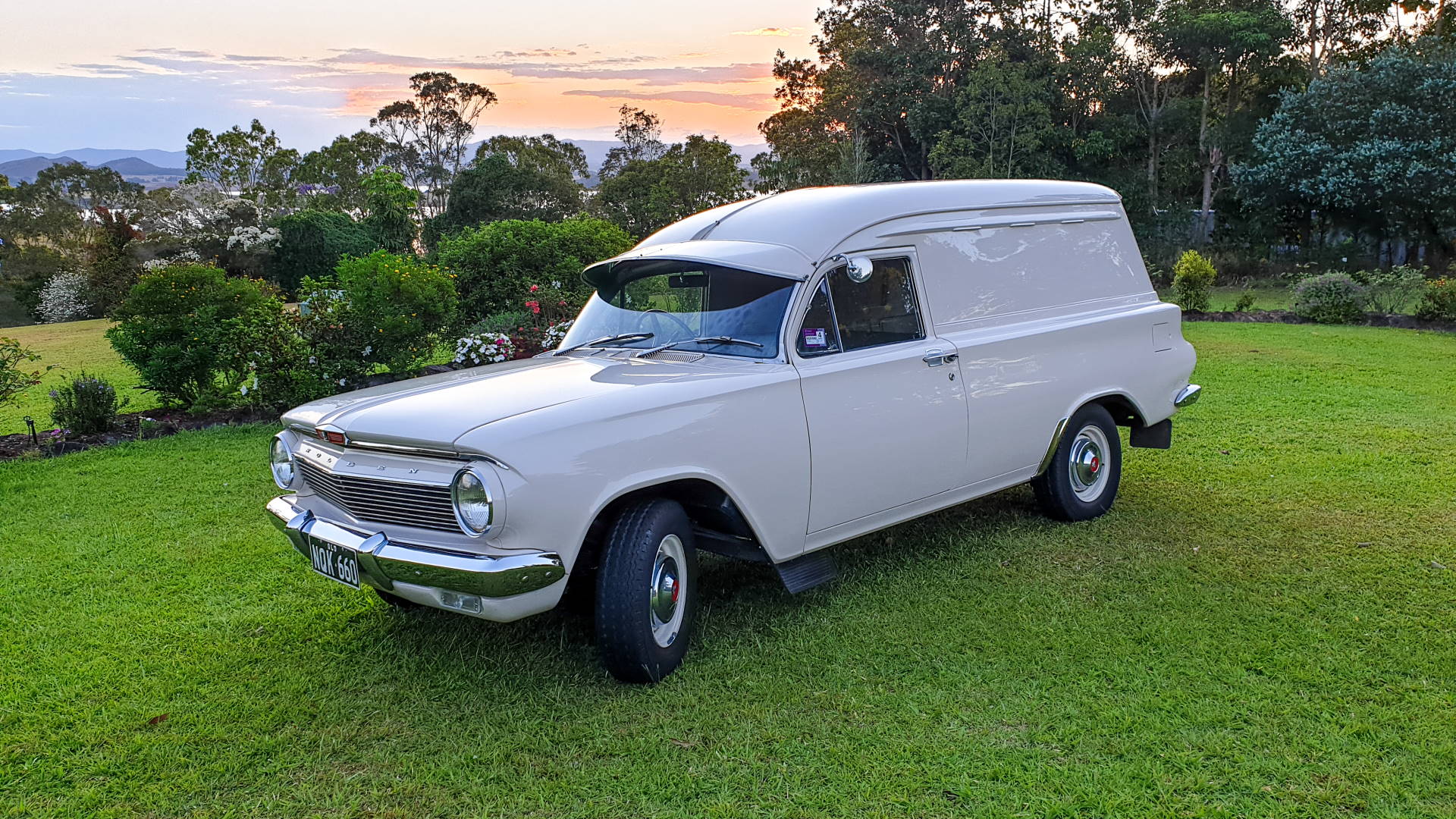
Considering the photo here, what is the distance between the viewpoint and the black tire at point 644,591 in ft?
12.1

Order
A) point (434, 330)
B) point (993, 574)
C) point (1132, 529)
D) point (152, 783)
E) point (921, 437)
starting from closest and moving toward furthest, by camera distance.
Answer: point (152, 783) < point (921, 437) < point (993, 574) < point (1132, 529) < point (434, 330)

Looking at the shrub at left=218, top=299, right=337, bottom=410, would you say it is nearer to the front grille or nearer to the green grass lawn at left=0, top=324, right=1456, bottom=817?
the green grass lawn at left=0, top=324, right=1456, bottom=817

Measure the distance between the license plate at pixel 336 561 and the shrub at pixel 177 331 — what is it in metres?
6.21

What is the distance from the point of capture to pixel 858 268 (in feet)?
14.6

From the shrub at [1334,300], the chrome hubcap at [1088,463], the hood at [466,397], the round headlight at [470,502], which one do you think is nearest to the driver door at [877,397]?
the hood at [466,397]

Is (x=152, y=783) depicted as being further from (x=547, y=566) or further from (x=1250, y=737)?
(x=1250, y=737)

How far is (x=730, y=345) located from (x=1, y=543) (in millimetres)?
5018

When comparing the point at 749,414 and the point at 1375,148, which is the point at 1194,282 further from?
the point at 749,414

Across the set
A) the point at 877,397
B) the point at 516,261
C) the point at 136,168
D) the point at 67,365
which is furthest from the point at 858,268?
the point at 136,168

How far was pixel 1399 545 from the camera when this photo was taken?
17.4 ft

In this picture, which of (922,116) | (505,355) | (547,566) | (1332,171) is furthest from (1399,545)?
(922,116)

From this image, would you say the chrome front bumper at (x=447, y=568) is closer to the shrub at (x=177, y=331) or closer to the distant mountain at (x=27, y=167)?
the shrub at (x=177, y=331)

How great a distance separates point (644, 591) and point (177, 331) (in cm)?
749

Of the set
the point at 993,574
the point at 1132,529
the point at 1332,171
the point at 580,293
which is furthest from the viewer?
the point at 1332,171
